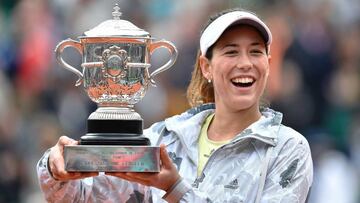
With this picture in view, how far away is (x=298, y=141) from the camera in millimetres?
6434

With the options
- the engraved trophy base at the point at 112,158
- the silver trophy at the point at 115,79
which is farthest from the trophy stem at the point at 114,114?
the engraved trophy base at the point at 112,158

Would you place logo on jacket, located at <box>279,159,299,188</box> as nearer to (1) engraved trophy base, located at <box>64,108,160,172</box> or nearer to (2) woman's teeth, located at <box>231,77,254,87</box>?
(2) woman's teeth, located at <box>231,77,254,87</box>

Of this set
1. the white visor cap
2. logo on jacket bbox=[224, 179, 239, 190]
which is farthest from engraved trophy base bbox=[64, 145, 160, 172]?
the white visor cap

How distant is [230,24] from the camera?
6.46 meters

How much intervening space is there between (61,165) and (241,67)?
83 centimetres

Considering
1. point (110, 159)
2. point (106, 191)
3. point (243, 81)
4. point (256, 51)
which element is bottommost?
point (106, 191)

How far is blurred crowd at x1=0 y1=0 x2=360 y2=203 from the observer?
500 inches

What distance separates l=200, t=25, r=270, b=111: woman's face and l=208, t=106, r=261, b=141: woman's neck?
0.04m

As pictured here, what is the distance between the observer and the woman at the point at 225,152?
6.31 metres

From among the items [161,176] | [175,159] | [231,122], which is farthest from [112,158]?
[231,122]

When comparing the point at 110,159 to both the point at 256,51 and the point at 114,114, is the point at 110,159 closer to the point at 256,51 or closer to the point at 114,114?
the point at 114,114

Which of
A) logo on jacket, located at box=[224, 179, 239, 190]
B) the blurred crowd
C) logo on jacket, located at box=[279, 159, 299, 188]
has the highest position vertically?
logo on jacket, located at box=[279, 159, 299, 188]

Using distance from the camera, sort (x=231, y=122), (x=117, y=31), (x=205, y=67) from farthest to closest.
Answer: (x=205, y=67) → (x=231, y=122) → (x=117, y=31)

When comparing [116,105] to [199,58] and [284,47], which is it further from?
[284,47]
